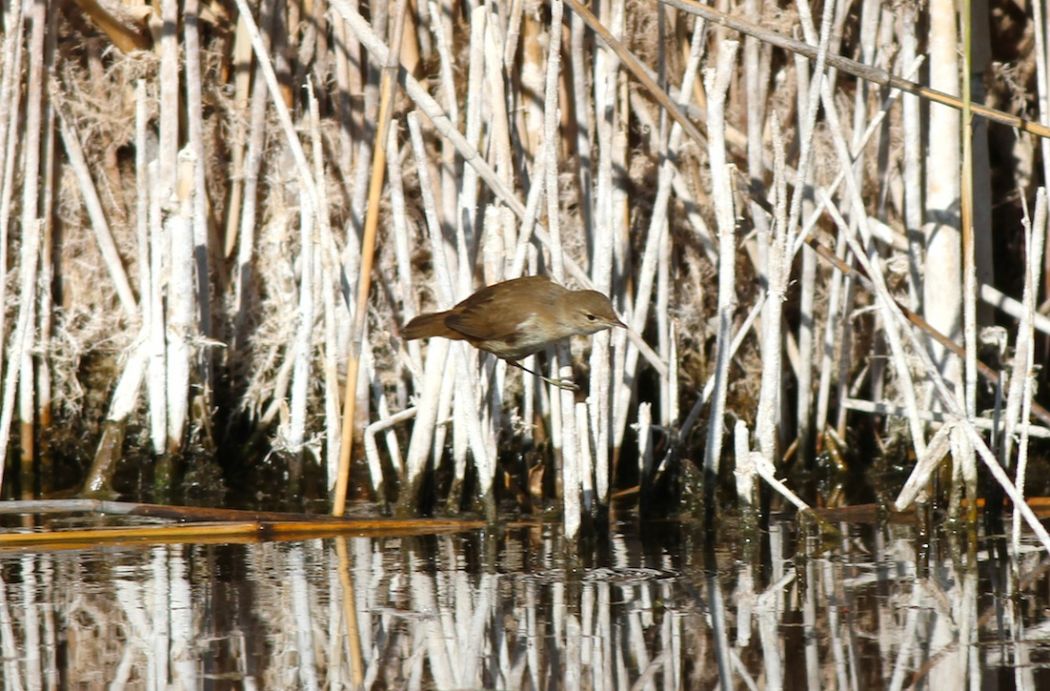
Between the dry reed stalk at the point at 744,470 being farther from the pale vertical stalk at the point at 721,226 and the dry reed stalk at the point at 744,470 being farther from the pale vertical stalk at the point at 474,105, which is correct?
the pale vertical stalk at the point at 474,105

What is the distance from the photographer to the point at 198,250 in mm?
5949

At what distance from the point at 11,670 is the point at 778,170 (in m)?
2.92

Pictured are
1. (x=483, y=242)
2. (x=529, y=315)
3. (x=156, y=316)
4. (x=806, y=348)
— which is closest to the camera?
(x=529, y=315)

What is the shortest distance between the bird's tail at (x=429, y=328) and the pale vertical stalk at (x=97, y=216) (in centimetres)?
184

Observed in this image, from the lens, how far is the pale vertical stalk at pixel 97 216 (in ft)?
19.7

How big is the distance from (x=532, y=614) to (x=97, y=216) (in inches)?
122

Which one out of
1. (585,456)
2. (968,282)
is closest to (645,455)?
(585,456)

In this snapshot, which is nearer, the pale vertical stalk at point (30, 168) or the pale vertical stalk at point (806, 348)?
the pale vertical stalk at point (30, 168)

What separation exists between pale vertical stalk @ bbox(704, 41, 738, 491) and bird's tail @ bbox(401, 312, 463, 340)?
103 cm

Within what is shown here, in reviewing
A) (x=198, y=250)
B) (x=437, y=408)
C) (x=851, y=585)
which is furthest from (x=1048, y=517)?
(x=198, y=250)

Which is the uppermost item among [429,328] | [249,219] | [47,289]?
[249,219]

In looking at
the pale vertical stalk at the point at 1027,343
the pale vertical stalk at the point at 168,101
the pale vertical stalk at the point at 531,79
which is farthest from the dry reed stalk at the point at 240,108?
the pale vertical stalk at the point at 1027,343

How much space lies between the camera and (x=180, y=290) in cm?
576

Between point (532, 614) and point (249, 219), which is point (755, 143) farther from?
point (532, 614)
